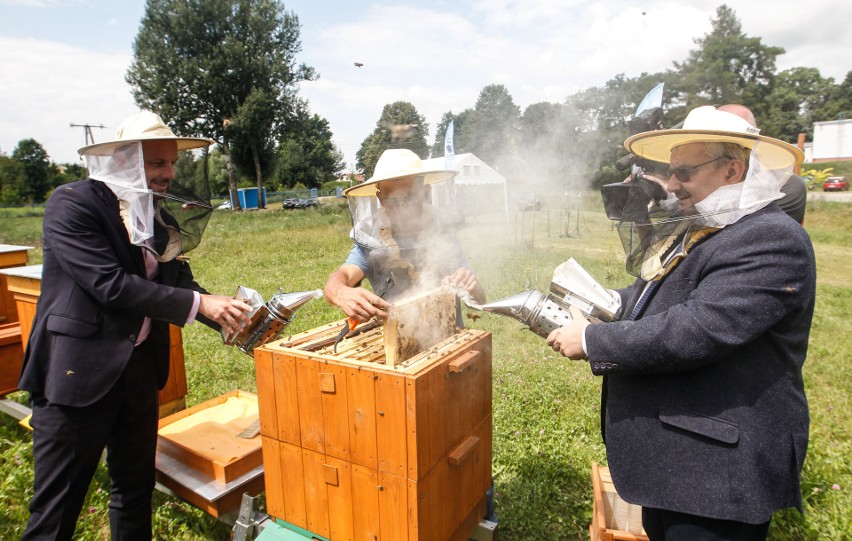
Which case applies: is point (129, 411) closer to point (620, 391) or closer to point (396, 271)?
point (396, 271)

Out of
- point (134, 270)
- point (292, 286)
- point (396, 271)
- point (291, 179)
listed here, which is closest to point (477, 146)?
point (292, 286)

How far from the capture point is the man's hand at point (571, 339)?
1628 mm

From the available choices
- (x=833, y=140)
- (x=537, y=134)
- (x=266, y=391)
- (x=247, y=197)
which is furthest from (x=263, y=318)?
(x=833, y=140)

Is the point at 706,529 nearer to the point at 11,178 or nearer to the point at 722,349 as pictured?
the point at 722,349

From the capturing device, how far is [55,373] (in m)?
1.98

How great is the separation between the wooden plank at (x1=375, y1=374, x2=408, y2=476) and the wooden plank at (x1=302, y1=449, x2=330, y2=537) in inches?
12.2

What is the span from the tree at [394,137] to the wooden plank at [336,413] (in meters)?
1.56

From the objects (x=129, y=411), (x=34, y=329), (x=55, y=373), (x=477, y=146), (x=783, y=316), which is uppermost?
(x=477, y=146)

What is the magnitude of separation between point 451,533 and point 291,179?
52210 mm

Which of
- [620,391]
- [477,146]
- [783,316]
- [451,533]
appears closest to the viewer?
[783,316]

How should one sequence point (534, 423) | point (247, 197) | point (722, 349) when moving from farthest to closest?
point (247, 197) < point (534, 423) < point (722, 349)

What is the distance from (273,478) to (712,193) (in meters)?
1.93

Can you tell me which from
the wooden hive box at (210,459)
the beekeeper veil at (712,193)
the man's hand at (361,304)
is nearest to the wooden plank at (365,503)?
the man's hand at (361,304)

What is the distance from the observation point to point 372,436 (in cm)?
168
